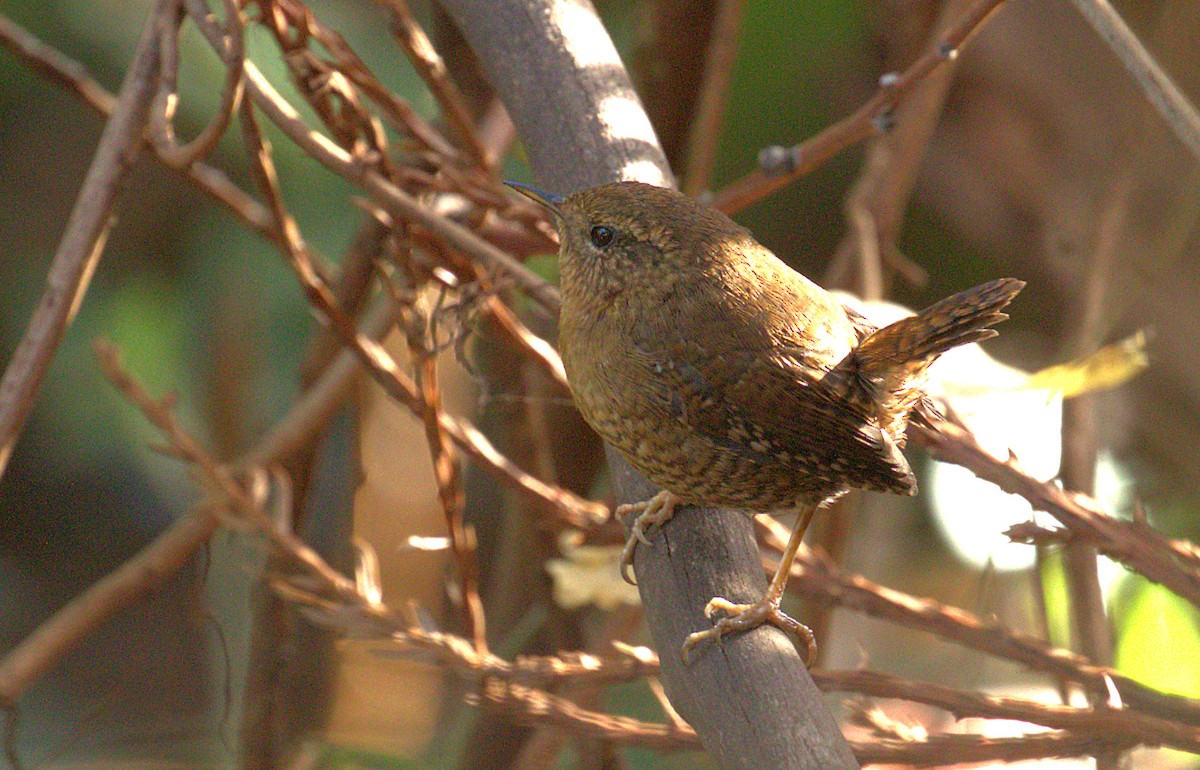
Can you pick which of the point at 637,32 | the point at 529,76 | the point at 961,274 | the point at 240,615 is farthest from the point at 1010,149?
the point at 240,615

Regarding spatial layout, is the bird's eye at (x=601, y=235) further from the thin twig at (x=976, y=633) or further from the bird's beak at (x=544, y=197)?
the thin twig at (x=976, y=633)

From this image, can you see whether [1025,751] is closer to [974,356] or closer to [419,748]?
[974,356]

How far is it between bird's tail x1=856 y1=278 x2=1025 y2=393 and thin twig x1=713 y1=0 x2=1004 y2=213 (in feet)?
1.14

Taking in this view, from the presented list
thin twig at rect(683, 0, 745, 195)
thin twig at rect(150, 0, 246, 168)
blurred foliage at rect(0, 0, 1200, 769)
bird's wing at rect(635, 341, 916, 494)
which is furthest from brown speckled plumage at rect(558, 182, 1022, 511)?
blurred foliage at rect(0, 0, 1200, 769)

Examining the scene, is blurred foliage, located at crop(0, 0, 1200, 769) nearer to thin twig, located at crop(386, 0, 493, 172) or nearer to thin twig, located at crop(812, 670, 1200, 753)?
thin twig, located at crop(386, 0, 493, 172)

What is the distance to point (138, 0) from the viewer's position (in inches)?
128

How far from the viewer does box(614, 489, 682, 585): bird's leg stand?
4.72 ft

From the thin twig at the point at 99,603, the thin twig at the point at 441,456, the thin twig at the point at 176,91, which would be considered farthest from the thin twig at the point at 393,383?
the thin twig at the point at 99,603

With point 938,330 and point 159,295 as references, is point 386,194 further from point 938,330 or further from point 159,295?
point 159,295

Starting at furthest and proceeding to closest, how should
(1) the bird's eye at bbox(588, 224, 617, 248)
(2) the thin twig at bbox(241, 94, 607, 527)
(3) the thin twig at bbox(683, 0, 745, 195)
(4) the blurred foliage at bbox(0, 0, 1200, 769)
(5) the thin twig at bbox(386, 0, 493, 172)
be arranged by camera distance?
(4) the blurred foliage at bbox(0, 0, 1200, 769), (3) the thin twig at bbox(683, 0, 745, 195), (2) the thin twig at bbox(241, 94, 607, 527), (5) the thin twig at bbox(386, 0, 493, 172), (1) the bird's eye at bbox(588, 224, 617, 248)

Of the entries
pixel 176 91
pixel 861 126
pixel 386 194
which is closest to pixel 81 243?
pixel 176 91

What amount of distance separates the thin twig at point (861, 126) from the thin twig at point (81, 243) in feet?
3.05

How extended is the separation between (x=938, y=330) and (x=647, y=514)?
423 mm

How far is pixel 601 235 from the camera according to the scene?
5.06 ft
